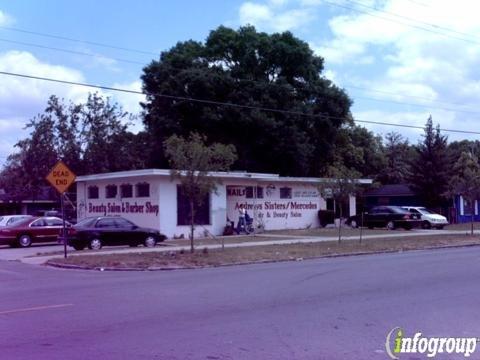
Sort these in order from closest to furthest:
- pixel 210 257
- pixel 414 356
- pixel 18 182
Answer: pixel 414 356 → pixel 210 257 → pixel 18 182

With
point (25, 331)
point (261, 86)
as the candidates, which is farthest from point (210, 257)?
point (261, 86)

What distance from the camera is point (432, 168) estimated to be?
51156 millimetres

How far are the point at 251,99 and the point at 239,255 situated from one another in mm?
26004

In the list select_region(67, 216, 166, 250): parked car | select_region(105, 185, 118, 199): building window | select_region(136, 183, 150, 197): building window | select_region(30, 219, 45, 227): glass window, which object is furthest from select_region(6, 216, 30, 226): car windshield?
select_region(105, 185, 118, 199): building window

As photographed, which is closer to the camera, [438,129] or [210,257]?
[210,257]

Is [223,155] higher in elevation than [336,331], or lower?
higher

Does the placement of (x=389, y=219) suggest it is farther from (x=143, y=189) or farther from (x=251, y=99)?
(x=143, y=189)

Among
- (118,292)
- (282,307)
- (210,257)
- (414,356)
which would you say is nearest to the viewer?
(414,356)

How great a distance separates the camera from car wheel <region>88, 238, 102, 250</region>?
26.5 metres

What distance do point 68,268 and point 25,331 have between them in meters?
11.3

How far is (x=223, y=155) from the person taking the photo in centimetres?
2300

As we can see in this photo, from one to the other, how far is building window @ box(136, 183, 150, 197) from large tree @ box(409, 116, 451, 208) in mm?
26089

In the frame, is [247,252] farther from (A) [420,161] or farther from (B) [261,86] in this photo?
(A) [420,161]

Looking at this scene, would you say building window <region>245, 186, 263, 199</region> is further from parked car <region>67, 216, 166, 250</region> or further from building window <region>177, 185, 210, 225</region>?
parked car <region>67, 216, 166, 250</region>
